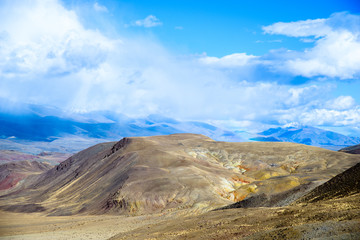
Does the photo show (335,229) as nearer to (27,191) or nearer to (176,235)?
(176,235)

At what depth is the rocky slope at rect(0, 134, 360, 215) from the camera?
6162 cm

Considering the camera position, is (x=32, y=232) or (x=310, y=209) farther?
(x=32, y=232)

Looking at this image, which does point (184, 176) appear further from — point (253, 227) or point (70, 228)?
point (253, 227)

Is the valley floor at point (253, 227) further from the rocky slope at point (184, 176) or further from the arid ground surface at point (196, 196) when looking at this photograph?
the rocky slope at point (184, 176)

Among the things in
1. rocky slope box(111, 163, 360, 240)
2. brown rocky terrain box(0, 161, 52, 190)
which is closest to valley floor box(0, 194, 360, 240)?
rocky slope box(111, 163, 360, 240)

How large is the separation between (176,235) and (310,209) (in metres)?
10.8

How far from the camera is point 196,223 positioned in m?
32.3

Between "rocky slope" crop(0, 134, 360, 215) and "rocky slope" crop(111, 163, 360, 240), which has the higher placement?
"rocky slope" crop(0, 134, 360, 215)

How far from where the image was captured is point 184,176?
70938 mm

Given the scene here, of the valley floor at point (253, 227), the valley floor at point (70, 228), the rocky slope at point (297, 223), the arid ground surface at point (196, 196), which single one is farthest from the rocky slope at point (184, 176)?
the valley floor at point (253, 227)

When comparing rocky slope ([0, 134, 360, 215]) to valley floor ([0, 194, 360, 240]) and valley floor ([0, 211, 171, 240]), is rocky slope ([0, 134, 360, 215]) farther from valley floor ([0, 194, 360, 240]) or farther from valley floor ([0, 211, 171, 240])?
valley floor ([0, 194, 360, 240])

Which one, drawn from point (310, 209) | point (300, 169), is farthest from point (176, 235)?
point (300, 169)

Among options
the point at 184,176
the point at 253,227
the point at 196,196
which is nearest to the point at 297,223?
the point at 253,227

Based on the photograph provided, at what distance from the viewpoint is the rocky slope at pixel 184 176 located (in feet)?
202
